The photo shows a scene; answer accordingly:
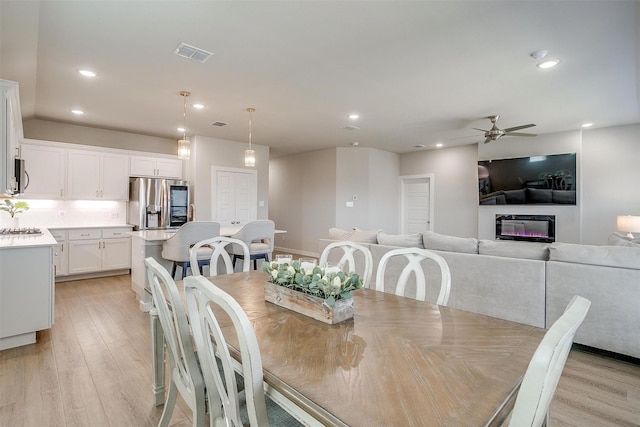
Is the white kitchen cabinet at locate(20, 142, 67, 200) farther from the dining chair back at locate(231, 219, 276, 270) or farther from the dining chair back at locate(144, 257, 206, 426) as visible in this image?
→ the dining chair back at locate(144, 257, 206, 426)

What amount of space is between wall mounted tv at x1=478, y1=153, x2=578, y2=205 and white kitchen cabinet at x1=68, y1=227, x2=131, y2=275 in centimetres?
703

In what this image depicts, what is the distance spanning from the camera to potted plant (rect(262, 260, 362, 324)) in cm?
140

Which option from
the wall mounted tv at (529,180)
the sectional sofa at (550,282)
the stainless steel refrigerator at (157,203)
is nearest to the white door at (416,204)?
the wall mounted tv at (529,180)

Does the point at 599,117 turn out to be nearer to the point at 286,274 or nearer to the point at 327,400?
the point at 286,274

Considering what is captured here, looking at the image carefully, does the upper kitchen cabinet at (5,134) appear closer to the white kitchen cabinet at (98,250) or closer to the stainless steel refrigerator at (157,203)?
the white kitchen cabinet at (98,250)

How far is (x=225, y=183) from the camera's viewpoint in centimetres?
660

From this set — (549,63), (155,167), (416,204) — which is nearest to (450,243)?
(549,63)

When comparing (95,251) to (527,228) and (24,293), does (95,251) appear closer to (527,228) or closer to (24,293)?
(24,293)

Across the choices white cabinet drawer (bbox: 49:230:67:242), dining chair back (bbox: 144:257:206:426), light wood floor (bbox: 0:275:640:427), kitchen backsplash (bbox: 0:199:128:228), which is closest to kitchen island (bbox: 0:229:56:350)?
light wood floor (bbox: 0:275:640:427)

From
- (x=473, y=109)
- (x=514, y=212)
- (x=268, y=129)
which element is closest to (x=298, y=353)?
(x=473, y=109)

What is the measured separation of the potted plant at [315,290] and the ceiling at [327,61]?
189 cm

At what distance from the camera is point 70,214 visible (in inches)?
215

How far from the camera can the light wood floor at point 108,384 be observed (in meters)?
1.89

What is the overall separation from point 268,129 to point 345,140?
5.83 feet
